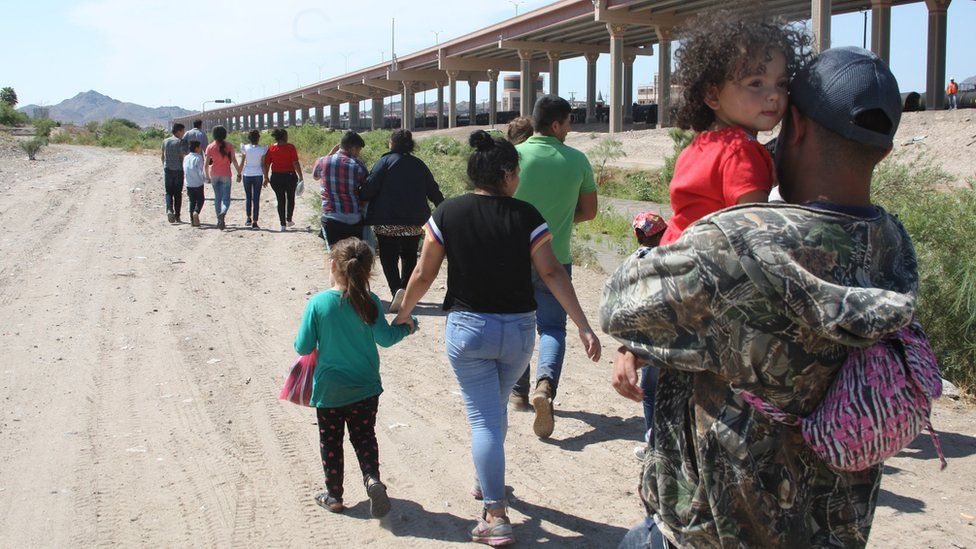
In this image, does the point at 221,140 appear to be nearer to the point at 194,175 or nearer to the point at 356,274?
the point at 194,175

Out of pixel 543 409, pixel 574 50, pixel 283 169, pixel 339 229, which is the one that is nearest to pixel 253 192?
pixel 283 169

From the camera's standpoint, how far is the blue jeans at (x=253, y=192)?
1609 cm

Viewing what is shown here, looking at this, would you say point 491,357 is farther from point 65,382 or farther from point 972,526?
point 65,382

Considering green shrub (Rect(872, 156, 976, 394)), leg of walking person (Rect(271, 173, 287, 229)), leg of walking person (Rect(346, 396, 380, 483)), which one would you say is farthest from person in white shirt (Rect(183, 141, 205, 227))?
leg of walking person (Rect(346, 396, 380, 483))

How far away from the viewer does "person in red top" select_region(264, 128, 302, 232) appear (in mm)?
15086

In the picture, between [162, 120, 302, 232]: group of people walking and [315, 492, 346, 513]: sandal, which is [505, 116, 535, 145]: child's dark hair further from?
[162, 120, 302, 232]: group of people walking

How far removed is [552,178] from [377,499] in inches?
93.3

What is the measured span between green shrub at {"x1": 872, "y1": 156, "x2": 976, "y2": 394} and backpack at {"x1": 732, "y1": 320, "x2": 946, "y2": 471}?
19.1 ft

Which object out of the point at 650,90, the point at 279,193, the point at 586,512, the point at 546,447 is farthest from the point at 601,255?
the point at 650,90

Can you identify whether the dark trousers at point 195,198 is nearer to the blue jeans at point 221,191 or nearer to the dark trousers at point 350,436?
the blue jeans at point 221,191

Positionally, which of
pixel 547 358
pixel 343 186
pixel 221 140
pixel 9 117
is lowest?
pixel 547 358

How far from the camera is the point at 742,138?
2.50 meters

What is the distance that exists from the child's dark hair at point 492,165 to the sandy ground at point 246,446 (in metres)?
1.73

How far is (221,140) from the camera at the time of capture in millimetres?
16109
